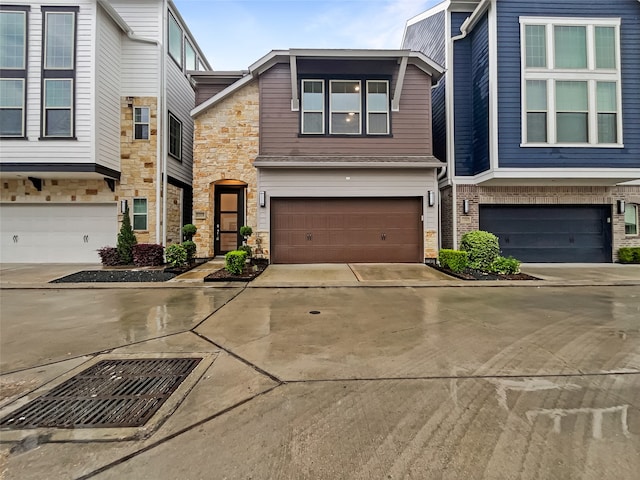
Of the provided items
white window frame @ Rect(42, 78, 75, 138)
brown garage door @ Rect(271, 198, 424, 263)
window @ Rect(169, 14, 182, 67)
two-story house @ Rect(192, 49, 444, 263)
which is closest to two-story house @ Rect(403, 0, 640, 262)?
two-story house @ Rect(192, 49, 444, 263)

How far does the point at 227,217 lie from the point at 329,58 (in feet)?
20.4

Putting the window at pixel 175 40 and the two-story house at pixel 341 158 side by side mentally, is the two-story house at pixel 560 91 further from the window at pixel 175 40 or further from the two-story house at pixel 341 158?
the window at pixel 175 40

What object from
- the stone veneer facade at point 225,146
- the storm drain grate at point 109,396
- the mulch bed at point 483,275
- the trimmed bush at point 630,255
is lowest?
the storm drain grate at point 109,396

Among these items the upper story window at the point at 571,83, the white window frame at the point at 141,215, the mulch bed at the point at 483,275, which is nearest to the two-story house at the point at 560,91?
the upper story window at the point at 571,83

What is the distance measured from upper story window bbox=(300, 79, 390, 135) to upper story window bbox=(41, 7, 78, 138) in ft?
22.9

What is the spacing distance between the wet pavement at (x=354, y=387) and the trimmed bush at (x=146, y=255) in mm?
4016

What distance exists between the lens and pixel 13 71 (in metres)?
9.15

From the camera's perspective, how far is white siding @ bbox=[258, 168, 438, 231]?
32.7 feet

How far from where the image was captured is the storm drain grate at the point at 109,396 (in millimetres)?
2254

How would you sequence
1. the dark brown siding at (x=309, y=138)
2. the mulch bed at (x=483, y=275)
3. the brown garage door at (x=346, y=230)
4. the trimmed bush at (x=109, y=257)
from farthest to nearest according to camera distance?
1. the brown garage door at (x=346, y=230)
2. the dark brown siding at (x=309, y=138)
3. the trimmed bush at (x=109, y=257)
4. the mulch bed at (x=483, y=275)

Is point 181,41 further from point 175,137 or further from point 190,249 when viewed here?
point 190,249

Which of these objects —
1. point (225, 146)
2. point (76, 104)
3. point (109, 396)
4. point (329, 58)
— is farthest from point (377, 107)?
point (109, 396)

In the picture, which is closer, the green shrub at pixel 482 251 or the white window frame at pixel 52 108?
the green shrub at pixel 482 251

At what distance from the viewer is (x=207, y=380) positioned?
281 centimetres
